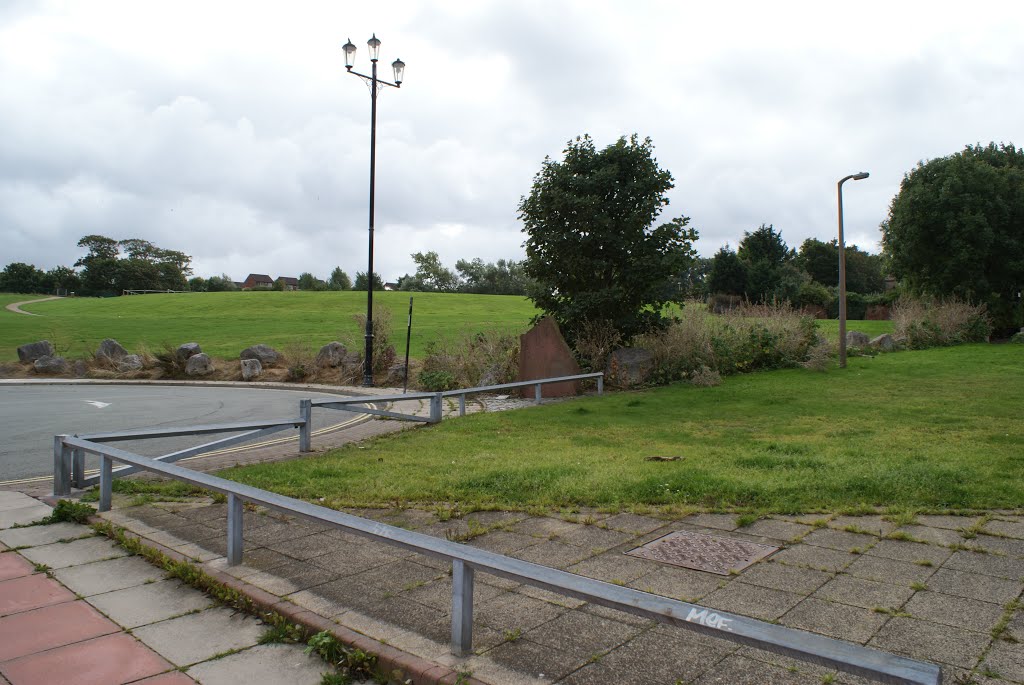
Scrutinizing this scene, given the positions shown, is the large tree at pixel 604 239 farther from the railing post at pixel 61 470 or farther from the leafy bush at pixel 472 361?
the railing post at pixel 61 470

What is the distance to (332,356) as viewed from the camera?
21.7m

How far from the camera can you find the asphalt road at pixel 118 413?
374 inches

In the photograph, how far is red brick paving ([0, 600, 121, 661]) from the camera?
3.51 metres

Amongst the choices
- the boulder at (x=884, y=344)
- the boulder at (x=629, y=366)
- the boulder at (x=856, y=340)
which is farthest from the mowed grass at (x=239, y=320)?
the boulder at (x=884, y=344)

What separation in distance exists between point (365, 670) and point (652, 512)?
3.12 metres

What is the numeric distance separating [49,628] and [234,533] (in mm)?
1099

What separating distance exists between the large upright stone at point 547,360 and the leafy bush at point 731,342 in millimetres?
2408

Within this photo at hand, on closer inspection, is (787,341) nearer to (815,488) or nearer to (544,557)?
(815,488)

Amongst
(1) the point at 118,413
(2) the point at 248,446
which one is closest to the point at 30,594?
(2) the point at 248,446

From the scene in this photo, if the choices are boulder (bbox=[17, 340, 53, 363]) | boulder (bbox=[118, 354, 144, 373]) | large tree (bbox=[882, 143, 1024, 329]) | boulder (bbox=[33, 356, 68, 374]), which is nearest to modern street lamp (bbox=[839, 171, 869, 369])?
large tree (bbox=[882, 143, 1024, 329])

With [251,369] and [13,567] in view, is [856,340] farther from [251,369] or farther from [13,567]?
[13,567]

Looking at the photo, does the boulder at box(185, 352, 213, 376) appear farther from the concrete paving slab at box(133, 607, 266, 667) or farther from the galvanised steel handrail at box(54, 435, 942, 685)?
the concrete paving slab at box(133, 607, 266, 667)

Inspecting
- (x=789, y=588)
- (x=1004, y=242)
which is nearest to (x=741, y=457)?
(x=789, y=588)

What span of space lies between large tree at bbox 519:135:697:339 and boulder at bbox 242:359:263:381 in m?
9.72
